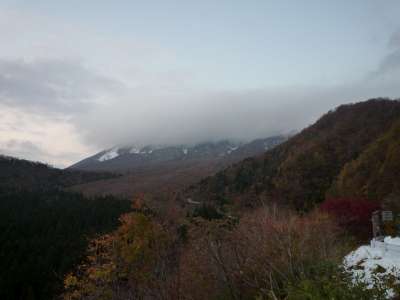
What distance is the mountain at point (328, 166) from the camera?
41.6 metres

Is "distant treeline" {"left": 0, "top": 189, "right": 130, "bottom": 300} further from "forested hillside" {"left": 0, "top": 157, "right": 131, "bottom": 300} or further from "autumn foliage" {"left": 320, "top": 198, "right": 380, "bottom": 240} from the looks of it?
"autumn foliage" {"left": 320, "top": 198, "right": 380, "bottom": 240}

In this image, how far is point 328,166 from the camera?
6197 centimetres

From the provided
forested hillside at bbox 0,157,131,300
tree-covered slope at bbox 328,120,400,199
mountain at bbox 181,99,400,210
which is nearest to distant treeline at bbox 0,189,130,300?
forested hillside at bbox 0,157,131,300

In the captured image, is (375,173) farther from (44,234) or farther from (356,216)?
(44,234)

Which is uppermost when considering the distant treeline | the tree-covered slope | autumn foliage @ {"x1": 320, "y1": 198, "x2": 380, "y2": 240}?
the tree-covered slope

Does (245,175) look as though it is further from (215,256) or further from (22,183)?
(22,183)

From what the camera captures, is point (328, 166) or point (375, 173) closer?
point (375, 173)

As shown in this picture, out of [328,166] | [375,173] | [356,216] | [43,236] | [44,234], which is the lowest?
[43,236]

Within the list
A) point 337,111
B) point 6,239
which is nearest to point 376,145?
point 337,111

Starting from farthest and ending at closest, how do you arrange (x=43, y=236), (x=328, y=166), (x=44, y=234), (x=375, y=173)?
(x=44, y=234) → (x=43, y=236) → (x=328, y=166) → (x=375, y=173)

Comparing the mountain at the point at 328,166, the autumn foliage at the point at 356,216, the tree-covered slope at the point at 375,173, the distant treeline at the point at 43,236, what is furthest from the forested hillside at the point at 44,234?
the tree-covered slope at the point at 375,173

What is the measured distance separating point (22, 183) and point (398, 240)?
627 ft

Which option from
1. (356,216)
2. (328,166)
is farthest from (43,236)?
(356,216)

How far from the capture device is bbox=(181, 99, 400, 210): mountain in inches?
1638
